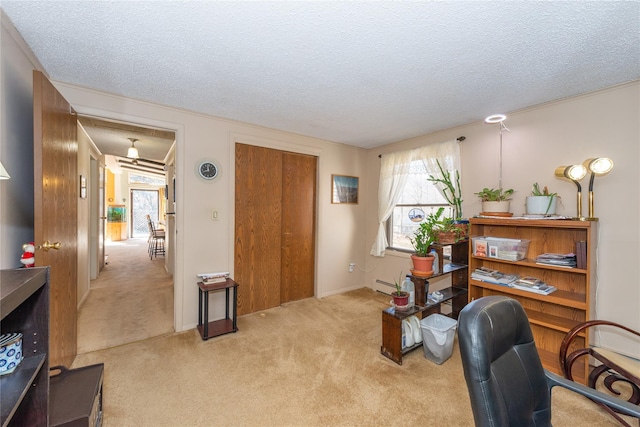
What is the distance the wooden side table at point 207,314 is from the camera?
104 inches

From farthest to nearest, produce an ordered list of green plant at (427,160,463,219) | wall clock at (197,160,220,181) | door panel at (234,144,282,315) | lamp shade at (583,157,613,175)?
door panel at (234,144,282,315) → green plant at (427,160,463,219) → wall clock at (197,160,220,181) → lamp shade at (583,157,613,175)

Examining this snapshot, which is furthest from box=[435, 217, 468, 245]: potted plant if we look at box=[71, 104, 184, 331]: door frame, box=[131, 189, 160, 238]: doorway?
box=[131, 189, 160, 238]: doorway

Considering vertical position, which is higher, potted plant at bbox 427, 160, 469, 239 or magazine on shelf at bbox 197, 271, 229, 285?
potted plant at bbox 427, 160, 469, 239

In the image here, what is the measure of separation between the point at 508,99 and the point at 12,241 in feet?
Result: 12.5

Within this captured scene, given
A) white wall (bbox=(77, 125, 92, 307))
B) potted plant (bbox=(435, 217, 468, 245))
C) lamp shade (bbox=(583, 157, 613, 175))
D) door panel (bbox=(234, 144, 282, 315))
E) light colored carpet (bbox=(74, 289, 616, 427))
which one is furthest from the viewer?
white wall (bbox=(77, 125, 92, 307))

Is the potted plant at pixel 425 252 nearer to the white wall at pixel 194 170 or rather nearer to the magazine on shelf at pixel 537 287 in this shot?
the magazine on shelf at pixel 537 287

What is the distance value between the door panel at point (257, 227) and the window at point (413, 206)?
1729 mm

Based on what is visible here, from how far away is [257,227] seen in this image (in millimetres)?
3375

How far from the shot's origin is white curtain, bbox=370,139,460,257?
3264mm

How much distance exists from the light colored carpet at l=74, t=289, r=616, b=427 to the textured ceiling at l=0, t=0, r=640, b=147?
2.31 metres

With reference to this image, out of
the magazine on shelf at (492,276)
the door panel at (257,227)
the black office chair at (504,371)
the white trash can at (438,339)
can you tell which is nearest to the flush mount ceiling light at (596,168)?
the magazine on shelf at (492,276)

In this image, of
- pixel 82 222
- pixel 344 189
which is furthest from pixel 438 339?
pixel 82 222

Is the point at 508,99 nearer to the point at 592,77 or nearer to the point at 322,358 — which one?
the point at 592,77

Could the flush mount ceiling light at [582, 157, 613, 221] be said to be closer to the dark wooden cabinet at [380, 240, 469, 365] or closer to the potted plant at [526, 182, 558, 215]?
the potted plant at [526, 182, 558, 215]
